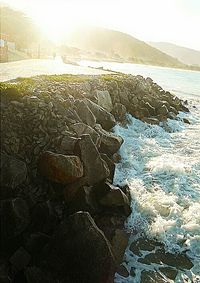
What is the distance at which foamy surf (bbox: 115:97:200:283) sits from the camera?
10383 mm

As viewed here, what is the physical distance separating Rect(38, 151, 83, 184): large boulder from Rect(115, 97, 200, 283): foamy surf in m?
2.56

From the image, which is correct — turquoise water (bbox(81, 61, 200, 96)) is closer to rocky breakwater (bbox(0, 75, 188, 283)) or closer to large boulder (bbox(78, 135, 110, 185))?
rocky breakwater (bbox(0, 75, 188, 283))

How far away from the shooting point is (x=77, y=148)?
39.7 feet

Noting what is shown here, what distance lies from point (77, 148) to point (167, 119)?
1666 cm

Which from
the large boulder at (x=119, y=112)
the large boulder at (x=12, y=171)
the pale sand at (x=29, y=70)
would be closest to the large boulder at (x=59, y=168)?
the large boulder at (x=12, y=171)

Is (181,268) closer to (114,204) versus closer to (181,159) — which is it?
(114,204)

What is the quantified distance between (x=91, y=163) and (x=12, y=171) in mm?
2768

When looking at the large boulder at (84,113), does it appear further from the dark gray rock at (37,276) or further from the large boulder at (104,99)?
the dark gray rock at (37,276)

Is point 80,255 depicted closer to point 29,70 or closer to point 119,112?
point 119,112

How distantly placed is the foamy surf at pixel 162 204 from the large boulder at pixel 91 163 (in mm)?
1719

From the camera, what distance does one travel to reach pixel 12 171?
408 inches

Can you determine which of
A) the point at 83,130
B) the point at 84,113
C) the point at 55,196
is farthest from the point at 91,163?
the point at 84,113

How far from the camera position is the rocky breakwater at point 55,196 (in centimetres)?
877

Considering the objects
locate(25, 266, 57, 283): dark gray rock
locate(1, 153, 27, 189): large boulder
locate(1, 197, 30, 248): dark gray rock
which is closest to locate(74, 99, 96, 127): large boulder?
locate(1, 153, 27, 189): large boulder
